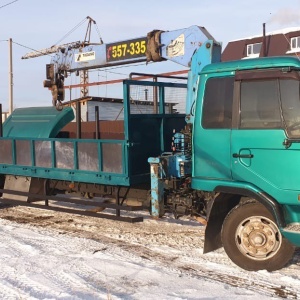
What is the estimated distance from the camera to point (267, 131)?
16.0ft

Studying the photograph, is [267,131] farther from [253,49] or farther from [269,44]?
[253,49]

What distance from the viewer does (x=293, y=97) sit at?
187 inches

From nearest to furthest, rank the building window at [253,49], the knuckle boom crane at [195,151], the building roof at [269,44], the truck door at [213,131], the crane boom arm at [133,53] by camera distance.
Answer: the knuckle boom crane at [195,151] < the truck door at [213,131] < the crane boom arm at [133,53] < the building roof at [269,44] < the building window at [253,49]

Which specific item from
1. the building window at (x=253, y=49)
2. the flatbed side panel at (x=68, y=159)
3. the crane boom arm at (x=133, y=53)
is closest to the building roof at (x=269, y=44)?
the building window at (x=253, y=49)

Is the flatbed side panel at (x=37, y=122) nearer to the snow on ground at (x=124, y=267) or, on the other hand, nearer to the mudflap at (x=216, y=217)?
the snow on ground at (x=124, y=267)

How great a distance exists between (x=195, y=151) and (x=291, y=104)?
4.25ft

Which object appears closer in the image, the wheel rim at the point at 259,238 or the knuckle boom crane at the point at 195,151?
the knuckle boom crane at the point at 195,151

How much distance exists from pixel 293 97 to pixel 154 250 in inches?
110

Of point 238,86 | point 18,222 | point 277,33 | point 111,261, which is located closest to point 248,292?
point 111,261

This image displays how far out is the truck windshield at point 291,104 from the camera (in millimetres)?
4715

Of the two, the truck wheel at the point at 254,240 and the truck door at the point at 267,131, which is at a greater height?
the truck door at the point at 267,131

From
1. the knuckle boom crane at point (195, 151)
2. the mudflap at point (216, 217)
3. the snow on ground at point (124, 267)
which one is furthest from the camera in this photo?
the mudflap at point (216, 217)

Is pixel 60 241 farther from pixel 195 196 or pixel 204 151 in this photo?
pixel 204 151

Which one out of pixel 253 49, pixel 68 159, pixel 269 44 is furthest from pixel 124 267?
pixel 253 49
